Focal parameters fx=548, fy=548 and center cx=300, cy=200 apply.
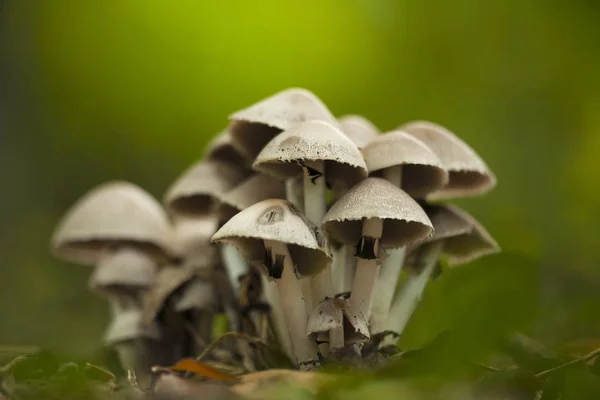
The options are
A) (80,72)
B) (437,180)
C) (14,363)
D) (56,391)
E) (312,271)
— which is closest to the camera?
(56,391)

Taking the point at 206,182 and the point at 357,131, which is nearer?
the point at 357,131

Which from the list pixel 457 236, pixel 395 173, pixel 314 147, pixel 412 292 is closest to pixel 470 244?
pixel 457 236

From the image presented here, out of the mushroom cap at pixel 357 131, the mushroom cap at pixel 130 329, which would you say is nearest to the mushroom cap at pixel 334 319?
the mushroom cap at pixel 357 131

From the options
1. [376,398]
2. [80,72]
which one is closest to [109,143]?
[80,72]

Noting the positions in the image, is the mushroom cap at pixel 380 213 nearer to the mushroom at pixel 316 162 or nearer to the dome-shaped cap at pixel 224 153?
the mushroom at pixel 316 162

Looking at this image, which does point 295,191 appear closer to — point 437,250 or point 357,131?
point 357,131

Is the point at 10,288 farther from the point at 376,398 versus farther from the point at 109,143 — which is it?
the point at 376,398
